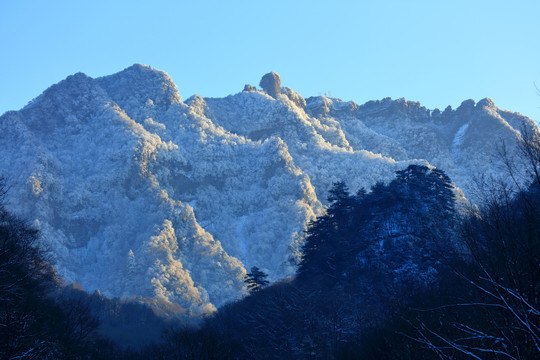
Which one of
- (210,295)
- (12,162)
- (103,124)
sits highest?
(103,124)

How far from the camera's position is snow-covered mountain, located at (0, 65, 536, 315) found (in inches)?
5364

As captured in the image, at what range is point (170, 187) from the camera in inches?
6654

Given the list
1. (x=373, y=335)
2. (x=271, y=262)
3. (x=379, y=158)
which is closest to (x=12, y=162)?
(x=271, y=262)

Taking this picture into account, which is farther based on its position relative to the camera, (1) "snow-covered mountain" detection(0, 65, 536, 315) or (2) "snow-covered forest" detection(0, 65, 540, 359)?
(1) "snow-covered mountain" detection(0, 65, 536, 315)

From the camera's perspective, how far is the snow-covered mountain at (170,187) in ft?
447

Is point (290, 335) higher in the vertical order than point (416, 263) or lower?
lower

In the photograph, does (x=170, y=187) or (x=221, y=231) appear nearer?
(x=221, y=231)

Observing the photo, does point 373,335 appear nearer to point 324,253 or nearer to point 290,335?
point 290,335

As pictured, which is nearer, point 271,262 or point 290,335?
point 290,335

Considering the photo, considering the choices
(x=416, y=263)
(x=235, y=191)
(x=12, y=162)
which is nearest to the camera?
(x=416, y=263)

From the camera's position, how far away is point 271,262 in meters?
151

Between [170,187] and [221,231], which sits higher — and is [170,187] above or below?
above

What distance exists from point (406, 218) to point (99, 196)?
420 feet

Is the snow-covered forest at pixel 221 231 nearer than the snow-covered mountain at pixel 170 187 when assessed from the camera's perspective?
Yes
